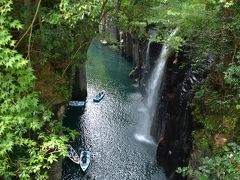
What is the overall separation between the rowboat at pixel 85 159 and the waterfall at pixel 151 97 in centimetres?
479

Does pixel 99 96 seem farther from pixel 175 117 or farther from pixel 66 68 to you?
pixel 66 68

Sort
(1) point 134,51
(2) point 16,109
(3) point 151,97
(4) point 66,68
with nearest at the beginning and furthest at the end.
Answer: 1. (2) point 16,109
2. (4) point 66,68
3. (3) point 151,97
4. (1) point 134,51

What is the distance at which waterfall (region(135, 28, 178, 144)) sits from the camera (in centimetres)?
2573

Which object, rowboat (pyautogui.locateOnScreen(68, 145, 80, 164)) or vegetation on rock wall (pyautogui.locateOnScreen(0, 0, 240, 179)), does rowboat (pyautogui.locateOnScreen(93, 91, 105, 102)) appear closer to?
rowboat (pyautogui.locateOnScreen(68, 145, 80, 164))

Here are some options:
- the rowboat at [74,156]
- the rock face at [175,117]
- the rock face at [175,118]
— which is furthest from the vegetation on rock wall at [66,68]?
the rowboat at [74,156]

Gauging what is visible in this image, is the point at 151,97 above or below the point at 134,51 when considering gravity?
below

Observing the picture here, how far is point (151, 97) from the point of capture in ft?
97.3

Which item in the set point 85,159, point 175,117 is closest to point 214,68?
point 175,117

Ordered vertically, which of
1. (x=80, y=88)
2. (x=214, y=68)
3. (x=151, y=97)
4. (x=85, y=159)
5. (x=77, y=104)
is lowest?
(x=85, y=159)

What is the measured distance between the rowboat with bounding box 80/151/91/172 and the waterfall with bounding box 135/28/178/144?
4.79 meters

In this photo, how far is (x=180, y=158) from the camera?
1873 centimetres

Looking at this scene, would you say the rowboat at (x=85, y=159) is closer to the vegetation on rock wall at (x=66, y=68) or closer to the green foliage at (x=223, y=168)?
the vegetation on rock wall at (x=66, y=68)

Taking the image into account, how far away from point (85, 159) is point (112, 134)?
428cm

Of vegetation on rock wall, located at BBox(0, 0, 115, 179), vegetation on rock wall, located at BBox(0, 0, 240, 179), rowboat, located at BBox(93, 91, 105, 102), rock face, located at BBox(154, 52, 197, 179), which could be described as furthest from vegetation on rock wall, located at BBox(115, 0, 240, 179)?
rowboat, located at BBox(93, 91, 105, 102)
